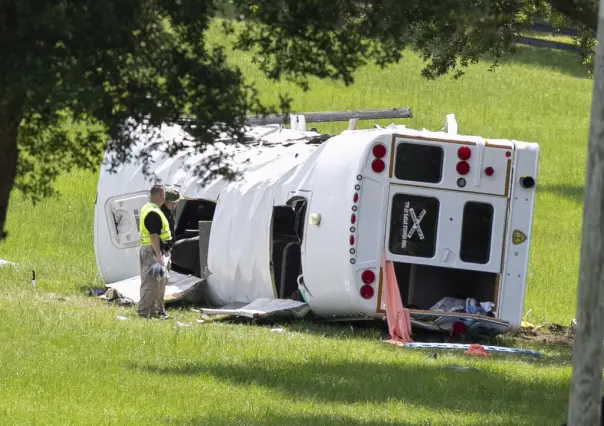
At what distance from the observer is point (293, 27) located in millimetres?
8078

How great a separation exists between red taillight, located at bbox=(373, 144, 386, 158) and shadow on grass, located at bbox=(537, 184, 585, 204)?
67.6 ft

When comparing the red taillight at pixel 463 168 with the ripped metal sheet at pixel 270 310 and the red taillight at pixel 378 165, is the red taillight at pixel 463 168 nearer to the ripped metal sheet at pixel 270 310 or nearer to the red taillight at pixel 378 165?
the red taillight at pixel 378 165

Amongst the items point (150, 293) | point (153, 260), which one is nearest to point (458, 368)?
point (150, 293)

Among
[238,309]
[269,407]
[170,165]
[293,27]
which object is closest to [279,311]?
[238,309]

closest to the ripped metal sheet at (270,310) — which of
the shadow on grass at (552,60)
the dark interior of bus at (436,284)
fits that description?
the dark interior of bus at (436,284)

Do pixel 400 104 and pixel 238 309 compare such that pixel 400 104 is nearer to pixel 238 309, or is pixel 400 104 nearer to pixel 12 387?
pixel 238 309

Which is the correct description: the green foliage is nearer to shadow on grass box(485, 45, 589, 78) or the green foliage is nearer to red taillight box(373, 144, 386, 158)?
red taillight box(373, 144, 386, 158)

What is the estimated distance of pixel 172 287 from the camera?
18844mm

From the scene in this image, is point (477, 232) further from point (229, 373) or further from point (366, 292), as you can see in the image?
point (229, 373)

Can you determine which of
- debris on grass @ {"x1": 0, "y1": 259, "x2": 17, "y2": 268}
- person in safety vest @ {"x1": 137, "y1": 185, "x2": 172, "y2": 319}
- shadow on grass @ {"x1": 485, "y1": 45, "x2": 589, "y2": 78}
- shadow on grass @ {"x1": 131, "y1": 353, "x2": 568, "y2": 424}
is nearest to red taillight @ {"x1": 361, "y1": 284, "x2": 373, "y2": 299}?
shadow on grass @ {"x1": 131, "y1": 353, "x2": 568, "y2": 424}

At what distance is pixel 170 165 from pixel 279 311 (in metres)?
3.83

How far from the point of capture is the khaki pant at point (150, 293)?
669 inches

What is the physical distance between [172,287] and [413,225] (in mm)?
4119

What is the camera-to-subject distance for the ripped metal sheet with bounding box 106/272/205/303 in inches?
728
